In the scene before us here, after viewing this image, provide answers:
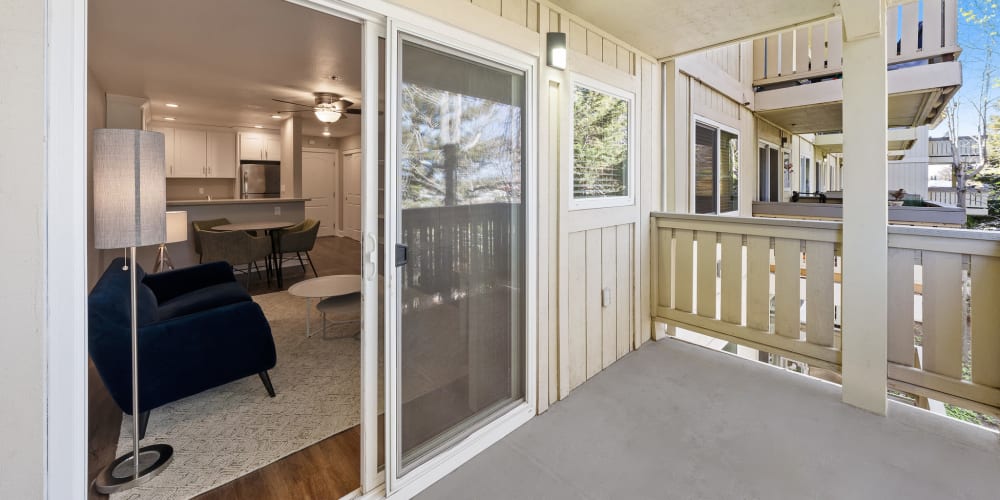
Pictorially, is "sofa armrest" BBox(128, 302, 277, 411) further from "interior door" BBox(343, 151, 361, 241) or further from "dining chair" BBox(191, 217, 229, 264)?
"interior door" BBox(343, 151, 361, 241)

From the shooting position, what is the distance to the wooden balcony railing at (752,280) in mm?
2777

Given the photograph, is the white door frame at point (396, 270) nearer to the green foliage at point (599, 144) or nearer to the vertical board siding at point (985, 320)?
the green foliage at point (599, 144)

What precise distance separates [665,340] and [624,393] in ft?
3.70

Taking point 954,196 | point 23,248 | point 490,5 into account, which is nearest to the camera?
point 23,248

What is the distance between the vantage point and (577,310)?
277 cm

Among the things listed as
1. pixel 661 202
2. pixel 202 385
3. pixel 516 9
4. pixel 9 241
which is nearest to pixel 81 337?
pixel 9 241

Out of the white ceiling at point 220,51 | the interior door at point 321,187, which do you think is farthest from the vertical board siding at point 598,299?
the interior door at point 321,187

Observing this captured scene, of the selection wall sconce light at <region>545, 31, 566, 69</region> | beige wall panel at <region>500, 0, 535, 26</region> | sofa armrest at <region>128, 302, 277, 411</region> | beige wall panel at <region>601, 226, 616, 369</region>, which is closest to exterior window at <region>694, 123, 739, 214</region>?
beige wall panel at <region>601, 226, 616, 369</region>

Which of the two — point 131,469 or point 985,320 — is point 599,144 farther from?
point 131,469

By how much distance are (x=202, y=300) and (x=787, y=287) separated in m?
4.29

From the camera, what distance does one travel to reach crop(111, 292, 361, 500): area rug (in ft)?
6.38

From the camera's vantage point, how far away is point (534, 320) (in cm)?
243

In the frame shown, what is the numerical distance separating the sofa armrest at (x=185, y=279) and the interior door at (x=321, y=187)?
250 inches

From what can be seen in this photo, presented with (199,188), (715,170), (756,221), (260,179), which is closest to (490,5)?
(756,221)
